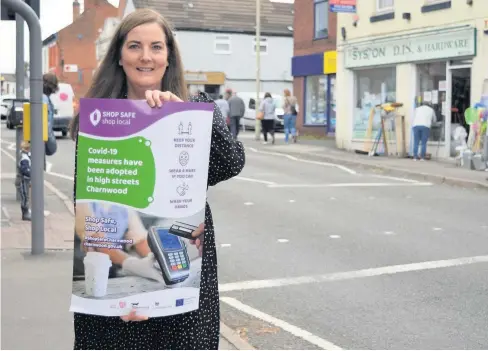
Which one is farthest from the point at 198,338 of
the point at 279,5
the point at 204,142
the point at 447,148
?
the point at 279,5

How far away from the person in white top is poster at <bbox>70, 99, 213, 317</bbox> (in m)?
17.6

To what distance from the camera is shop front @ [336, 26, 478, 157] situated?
18.9m

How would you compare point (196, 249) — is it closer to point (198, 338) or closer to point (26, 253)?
point (198, 338)

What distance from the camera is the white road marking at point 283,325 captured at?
17.0 ft

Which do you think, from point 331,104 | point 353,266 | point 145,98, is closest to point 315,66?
point 331,104

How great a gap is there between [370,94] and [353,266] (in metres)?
16.0

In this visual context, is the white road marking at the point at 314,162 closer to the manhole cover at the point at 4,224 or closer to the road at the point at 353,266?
the road at the point at 353,266

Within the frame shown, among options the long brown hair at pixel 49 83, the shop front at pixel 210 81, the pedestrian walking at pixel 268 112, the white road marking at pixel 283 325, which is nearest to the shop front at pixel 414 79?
the pedestrian walking at pixel 268 112

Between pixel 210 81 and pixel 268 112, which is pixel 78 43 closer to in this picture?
pixel 210 81

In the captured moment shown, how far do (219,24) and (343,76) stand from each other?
23320 mm

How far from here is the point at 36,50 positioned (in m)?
7.20

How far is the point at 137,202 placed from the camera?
239 cm

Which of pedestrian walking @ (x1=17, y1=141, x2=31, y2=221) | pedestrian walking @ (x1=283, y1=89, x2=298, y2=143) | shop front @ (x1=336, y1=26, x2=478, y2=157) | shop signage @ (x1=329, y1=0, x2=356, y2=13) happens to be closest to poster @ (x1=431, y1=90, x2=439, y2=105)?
shop front @ (x1=336, y1=26, x2=478, y2=157)

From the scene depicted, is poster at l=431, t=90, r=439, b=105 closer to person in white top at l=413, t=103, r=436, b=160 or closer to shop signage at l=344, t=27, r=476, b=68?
person in white top at l=413, t=103, r=436, b=160
